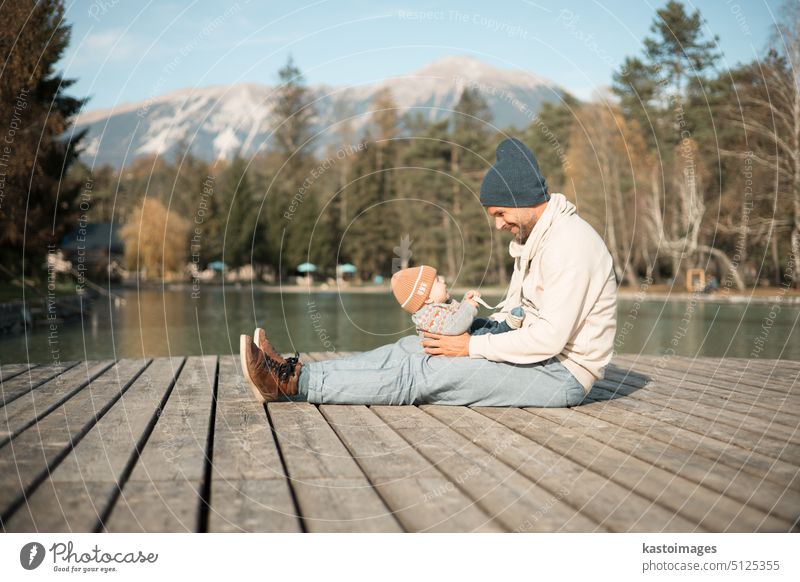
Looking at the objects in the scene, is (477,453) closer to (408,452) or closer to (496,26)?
(408,452)

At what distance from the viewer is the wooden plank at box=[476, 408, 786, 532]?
6.77 feet

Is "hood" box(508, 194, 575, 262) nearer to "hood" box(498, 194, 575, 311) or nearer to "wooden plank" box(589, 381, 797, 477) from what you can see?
"hood" box(498, 194, 575, 311)

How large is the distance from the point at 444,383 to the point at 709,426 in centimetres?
124

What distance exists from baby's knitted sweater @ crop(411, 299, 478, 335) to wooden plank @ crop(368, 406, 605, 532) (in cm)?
54

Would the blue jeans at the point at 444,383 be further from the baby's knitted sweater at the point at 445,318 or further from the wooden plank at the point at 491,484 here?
the wooden plank at the point at 491,484

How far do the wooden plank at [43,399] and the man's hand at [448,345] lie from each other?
1.86 meters

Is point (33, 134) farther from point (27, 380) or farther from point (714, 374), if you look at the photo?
point (714, 374)

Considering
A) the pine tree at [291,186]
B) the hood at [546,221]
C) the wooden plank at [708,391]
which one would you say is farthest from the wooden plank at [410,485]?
the pine tree at [291,186]

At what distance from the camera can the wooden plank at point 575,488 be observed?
205 cm

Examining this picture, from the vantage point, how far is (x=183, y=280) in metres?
51.9

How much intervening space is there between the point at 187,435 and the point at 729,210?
33.0 m

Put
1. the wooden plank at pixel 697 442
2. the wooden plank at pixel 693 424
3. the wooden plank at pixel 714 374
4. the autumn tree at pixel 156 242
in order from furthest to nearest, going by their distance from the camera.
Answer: the autumn tree at pixel 156 242, the wooden plank at pixel 714 374, the wooden plank at pixel 693 424, the wooden plank at pixel 697 442

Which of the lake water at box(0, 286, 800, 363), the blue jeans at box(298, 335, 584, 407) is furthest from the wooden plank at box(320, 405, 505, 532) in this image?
the lake water at box(0, 286, 800, 363)
